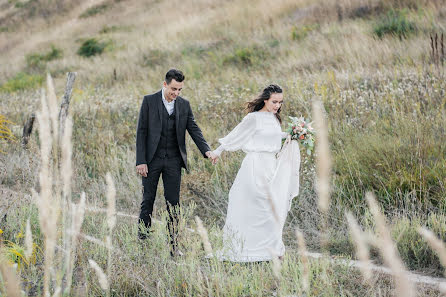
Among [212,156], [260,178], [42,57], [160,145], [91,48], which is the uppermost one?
[42,57]

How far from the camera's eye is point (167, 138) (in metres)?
5.44

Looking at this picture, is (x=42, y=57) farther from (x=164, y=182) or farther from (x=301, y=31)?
(x=164, y=182)

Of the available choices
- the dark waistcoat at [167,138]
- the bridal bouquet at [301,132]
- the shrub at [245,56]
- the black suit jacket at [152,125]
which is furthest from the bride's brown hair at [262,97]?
the shrub at [245,56]

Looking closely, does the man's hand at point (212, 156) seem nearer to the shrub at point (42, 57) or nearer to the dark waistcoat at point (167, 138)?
the dark waistcoat at point (167, 138)

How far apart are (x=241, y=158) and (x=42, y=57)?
66.0 ft

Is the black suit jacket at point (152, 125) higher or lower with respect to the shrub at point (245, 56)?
lower

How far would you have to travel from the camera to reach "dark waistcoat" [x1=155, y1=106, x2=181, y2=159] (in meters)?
5.43

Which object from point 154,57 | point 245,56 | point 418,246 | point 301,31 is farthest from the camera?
point 154,57

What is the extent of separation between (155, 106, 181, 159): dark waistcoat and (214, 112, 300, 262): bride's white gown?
0.58 m

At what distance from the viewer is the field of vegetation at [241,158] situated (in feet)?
9.55

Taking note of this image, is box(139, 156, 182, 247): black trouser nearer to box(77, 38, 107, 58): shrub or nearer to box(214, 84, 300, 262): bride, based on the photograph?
box(214, 84, 300, 262): bride

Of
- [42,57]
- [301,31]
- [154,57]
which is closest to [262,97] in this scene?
[301,31]

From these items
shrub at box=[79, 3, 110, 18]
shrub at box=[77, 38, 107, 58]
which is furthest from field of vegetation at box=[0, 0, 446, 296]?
shrub at box=[79, 3, 110, 18]

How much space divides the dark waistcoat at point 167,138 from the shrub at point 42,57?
66.8ft
